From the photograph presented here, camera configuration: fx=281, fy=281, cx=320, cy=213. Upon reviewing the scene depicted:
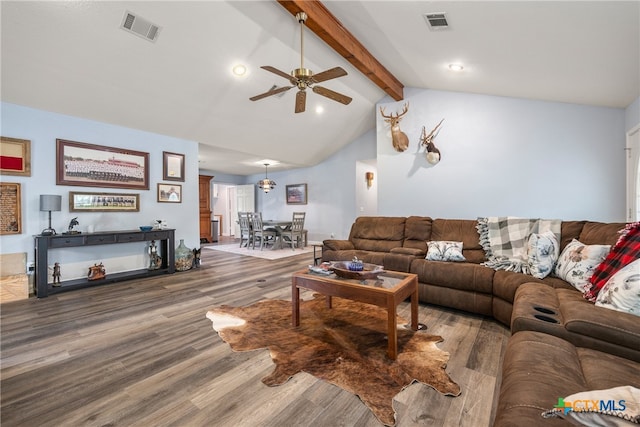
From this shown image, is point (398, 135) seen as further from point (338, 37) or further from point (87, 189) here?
point (87, 189)

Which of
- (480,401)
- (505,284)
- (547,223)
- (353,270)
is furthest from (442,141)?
(480,401)

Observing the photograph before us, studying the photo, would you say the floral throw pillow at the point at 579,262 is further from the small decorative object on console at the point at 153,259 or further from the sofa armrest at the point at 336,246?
the small decorative object on console at the point at 153,259

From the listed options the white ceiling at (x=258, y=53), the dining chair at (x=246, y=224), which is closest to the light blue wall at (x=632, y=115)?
the white ceiling at (x=258, y=53)

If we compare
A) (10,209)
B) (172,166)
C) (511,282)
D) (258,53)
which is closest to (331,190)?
(172,166)

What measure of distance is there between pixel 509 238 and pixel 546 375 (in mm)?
2569

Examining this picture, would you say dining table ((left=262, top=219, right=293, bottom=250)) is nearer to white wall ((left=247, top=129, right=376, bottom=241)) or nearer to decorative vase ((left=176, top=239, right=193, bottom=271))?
Answer: white wall ((left=247, top=129, right=376, bottom=241))

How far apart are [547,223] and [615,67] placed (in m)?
1.61

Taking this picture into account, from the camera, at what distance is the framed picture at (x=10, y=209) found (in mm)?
3518

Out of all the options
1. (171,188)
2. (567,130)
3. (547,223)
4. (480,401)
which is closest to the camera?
(480,401)

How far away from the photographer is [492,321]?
9.37ft

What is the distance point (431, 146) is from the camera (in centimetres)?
497

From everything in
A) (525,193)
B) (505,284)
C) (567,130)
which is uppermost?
(567,130)

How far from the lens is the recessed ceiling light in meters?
3.98

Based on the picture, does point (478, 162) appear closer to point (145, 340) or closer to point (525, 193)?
point (525, 193)
